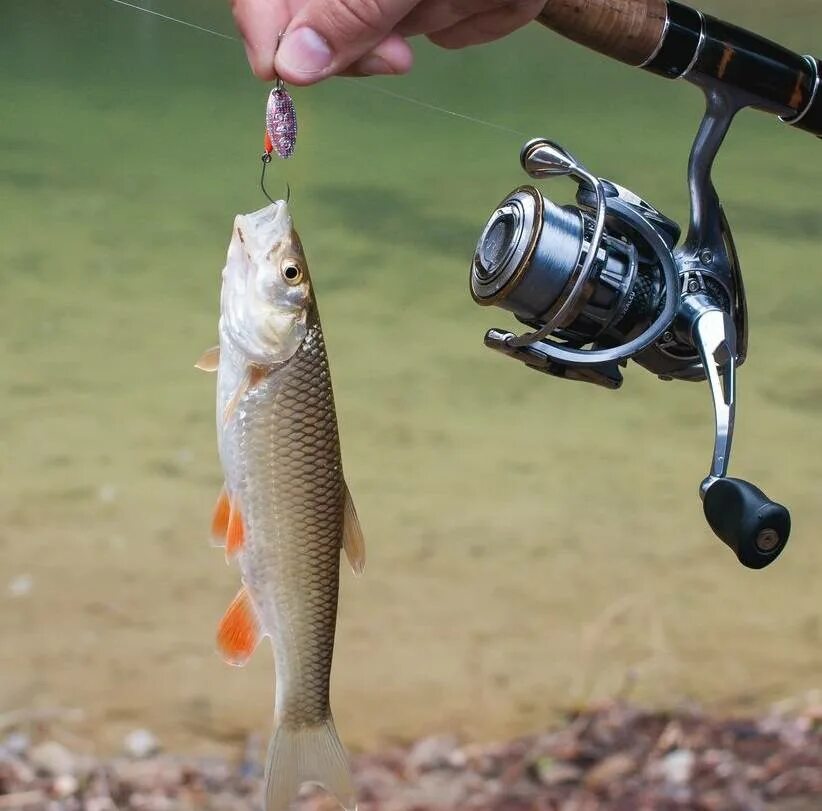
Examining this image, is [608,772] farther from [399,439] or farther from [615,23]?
[615,23]

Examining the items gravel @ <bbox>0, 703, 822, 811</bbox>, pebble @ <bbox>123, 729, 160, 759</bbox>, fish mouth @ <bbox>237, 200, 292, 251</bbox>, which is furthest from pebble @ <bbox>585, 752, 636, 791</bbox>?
fish mouth @ <bbox>237, 200, 292, 251</bbox>

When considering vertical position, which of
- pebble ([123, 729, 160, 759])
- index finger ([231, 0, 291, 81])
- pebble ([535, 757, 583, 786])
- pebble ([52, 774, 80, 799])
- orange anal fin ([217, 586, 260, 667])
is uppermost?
index finger ([231, 0, 291, 81])

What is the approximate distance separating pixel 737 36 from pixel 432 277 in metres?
3.34

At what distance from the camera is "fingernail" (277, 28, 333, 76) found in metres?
1.04

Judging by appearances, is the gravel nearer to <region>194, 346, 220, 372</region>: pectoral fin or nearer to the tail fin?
the tail fin

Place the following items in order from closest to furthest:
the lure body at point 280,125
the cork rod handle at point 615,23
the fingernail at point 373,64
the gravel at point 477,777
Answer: the lure body at point 280,125, the fingernail at point 373,64, the cork rod handle at point 615,23, the gravel at point 477,777

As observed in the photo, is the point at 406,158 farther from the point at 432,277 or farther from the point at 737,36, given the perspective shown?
the point at 737,36

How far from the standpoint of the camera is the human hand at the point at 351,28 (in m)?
1.04

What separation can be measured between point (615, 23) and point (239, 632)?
71 centimetres

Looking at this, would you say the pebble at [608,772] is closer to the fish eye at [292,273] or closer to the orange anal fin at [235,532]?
the orange anal fin at [235,532]

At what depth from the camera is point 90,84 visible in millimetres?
6383

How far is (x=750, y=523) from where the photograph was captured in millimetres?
1056

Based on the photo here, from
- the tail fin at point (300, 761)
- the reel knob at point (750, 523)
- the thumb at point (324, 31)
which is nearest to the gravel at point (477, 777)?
the tail fin at point (300, 761)

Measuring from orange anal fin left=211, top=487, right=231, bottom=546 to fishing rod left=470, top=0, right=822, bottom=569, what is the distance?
0.30 metres
